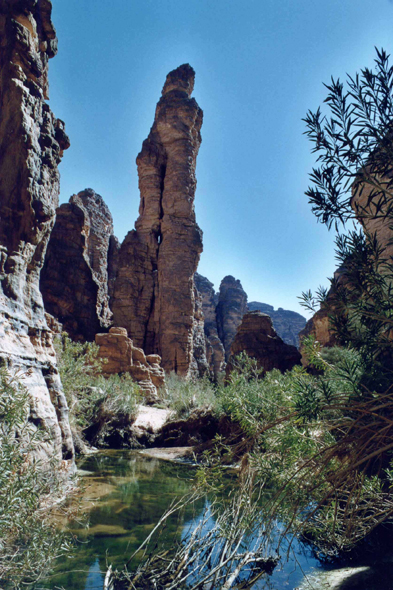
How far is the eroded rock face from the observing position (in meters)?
26.6

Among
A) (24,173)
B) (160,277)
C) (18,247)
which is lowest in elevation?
(18,247)

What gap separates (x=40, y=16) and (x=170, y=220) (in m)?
20.2

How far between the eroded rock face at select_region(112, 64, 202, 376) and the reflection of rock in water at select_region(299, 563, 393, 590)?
71.8 ft

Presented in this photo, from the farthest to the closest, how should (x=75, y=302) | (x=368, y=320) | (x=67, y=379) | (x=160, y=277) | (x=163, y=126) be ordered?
(x=163, y=126)
(x=160, y=277)
(x=75, y=302)
(x=67, y=379)
(x=368, y=320)

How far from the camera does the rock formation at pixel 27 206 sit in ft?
19.3

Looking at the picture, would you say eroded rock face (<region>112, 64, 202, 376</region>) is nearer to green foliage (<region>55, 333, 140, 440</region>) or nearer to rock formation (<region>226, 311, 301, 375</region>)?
rock formation (<region>226, 311, 301, 375</region>)

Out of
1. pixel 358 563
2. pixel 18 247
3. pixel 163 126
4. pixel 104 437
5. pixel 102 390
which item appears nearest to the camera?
pixel 358 563

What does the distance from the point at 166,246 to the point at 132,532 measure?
78.0 ft

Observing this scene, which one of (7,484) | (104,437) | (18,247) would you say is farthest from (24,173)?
(104,437)

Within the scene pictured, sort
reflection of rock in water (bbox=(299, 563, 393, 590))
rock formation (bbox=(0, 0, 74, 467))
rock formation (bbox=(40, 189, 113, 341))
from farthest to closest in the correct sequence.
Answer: rock formation (bbox=(40, 189, 113, 341)) < rock formation (bbox=(0, 0, 74, 467)) < reflection of rock in water (bbox=(299, 563, 393, 590))

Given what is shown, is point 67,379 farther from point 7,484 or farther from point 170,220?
point 170,220

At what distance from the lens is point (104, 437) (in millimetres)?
11805

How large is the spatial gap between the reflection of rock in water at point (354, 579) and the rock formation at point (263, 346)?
41.3 ft

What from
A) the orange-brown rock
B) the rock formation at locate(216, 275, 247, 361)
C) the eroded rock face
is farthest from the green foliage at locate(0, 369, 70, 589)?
the rock formation at locate(216, 275, 247, 361)
